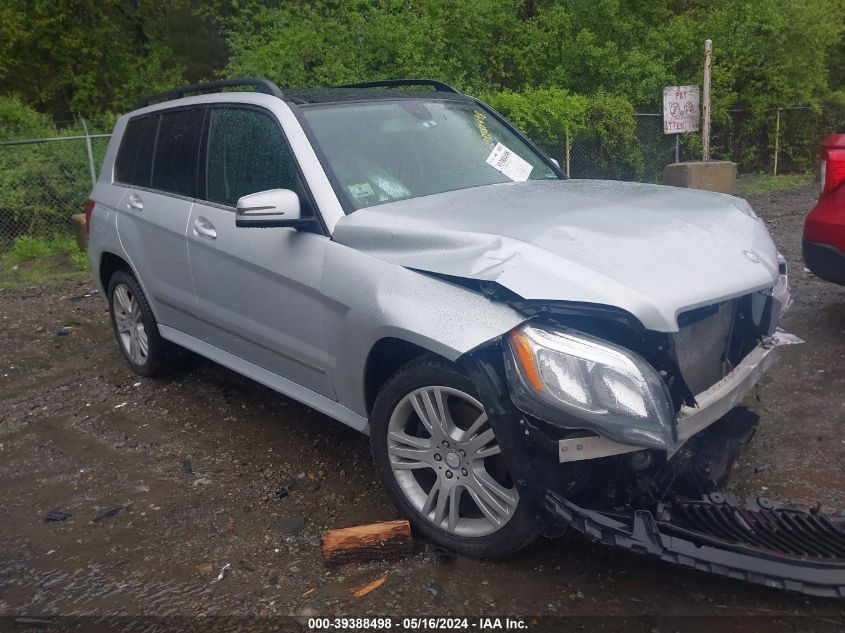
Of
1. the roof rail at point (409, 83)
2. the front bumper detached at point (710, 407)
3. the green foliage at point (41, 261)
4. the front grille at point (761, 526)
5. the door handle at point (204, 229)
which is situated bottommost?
the green foliage at point (41, 261)

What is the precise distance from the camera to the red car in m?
4.98

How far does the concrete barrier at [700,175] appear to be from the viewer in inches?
497

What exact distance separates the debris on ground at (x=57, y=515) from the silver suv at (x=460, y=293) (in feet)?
3.62

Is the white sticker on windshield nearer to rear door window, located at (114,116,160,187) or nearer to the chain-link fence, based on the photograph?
rear door window, located at (114,116,160,187)

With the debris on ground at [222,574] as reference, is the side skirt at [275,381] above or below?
above

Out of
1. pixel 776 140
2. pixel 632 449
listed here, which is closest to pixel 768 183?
pixel 776 140

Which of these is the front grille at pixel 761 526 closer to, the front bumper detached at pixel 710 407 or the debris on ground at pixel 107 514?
the front bumper detached at pixel 710 407

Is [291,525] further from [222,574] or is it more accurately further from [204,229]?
[204,229]

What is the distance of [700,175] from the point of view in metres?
12.7

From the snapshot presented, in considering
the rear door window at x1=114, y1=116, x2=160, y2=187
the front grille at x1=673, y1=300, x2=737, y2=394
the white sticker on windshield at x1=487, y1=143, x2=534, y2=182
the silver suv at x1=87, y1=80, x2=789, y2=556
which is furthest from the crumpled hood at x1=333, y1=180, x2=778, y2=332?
the rear door window at x1=114, y1=116, x2=160, y2=187

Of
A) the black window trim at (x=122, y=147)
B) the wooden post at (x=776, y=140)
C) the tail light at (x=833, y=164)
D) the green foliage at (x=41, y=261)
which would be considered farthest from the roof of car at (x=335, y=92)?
the wooden post at (x=776, y=140)

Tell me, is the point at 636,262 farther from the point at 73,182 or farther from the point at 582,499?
the point at 73,182

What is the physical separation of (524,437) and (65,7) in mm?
21449

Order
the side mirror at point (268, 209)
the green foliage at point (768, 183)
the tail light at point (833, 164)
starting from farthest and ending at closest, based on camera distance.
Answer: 1. the green foliage at point (768, 183)
2. the tail light at point (833, 164)
3. the side mirror at point (268, 209)
